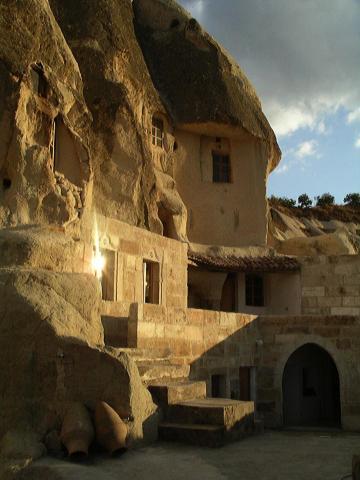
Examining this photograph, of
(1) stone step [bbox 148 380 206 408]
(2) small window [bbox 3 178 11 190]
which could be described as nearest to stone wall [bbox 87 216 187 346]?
(2) small window [bbox 3 178 11 190]

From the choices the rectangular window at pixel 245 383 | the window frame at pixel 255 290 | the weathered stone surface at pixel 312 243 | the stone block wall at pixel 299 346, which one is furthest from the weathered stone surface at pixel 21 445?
the weathered stone surface at pixel 312 243

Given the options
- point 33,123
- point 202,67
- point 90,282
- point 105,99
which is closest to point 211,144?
point 202,67

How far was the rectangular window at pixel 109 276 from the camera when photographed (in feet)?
42.0

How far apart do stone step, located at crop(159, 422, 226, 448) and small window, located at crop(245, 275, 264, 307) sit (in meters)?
14.6

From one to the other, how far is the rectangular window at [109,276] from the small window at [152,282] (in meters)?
1.67

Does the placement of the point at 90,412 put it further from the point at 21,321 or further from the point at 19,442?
the point at 21,321

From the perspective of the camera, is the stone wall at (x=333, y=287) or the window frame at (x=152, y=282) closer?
the window frame at (x=152, y=282)

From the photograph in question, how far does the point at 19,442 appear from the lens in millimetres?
5367

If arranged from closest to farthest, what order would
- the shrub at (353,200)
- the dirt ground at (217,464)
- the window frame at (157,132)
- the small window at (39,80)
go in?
1. the dirt ground at (217,464)
2. the small window at (39,80)
3. the window frame at (157,132)
4. the shrub at (353,200)

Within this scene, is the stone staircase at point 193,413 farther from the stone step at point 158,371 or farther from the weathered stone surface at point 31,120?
the weathered stone surface at point 31,120

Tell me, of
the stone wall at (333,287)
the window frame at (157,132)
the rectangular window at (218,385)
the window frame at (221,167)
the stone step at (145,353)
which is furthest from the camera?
the window frame at (221,167)

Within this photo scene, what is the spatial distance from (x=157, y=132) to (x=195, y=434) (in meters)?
16.8

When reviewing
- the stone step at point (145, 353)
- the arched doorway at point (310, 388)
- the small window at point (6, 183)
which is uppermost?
the small window at point (6, 183)

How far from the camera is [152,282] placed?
1483 centimetres
